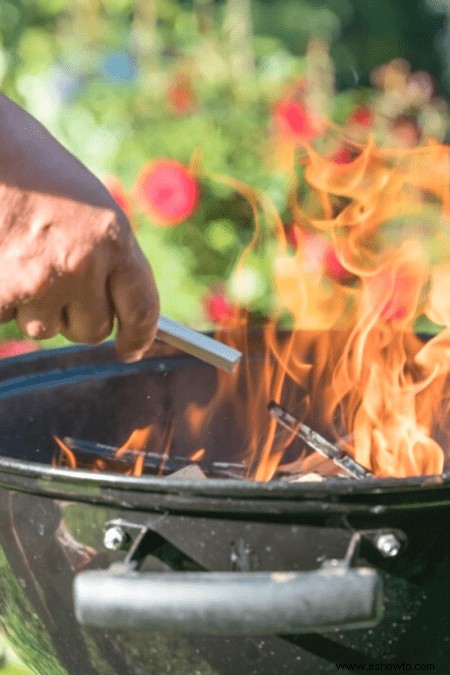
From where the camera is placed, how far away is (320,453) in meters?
2.02

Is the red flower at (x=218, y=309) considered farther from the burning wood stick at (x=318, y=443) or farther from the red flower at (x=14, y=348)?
the burning wood stick at (x=318, y=443)

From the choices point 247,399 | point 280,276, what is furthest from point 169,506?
point 280,276

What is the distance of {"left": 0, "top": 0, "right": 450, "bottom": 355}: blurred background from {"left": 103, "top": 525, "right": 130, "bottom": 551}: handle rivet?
1.71m

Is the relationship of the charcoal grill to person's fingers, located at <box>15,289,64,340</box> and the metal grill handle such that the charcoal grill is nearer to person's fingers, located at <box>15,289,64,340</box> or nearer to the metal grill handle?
the metal grill handle

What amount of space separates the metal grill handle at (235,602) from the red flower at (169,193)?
1.93 metres

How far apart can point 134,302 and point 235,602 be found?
41cm

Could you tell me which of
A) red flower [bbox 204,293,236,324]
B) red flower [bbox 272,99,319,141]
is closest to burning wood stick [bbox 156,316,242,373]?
red flower [bbox 204,293,236,324]

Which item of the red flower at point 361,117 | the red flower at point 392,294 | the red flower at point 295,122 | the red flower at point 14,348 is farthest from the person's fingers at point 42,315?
the red flower at point 361,117

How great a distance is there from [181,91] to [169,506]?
2.29 metres

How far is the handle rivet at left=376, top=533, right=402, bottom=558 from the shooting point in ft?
4.40

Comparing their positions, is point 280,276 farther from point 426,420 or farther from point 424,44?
point 424,44

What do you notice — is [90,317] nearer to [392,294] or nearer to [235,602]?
[235,602]

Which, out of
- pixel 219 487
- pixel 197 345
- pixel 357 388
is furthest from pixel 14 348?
pixel 219 487

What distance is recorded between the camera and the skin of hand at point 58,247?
4.42 ft
